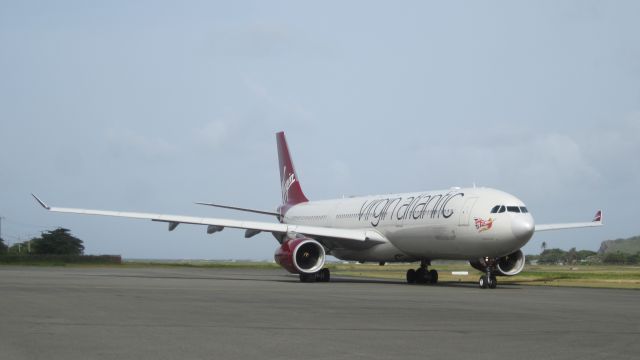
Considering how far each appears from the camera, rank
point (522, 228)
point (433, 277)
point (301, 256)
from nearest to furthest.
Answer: point (522, 228)
point (301, 256)
point (433, 277)

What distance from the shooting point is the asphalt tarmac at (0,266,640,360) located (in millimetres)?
9172

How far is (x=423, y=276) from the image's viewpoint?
3250 cm

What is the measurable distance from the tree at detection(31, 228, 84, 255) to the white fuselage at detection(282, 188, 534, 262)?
1664 inches

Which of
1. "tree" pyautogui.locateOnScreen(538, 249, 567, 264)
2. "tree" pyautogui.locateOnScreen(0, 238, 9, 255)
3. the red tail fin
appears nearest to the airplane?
the red tail fin

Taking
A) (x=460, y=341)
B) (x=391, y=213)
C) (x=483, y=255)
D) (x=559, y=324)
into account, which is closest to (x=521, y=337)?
(x=460, y=341)

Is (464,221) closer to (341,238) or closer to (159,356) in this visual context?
(341,238)

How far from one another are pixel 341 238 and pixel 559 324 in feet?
66.2

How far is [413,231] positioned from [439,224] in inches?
69.7

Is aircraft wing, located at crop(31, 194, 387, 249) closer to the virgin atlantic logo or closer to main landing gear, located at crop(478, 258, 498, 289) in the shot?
main landing gear, located at crop(478, 258, 498, 289)

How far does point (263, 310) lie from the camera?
50.4 feet

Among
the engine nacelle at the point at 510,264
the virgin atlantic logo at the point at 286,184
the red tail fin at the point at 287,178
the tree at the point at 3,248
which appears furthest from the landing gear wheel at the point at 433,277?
the tree at the point at 3,248

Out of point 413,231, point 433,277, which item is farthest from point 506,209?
point 433,277

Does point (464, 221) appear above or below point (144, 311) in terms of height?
above

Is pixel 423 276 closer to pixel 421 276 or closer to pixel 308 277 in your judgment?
pixel 421 276
